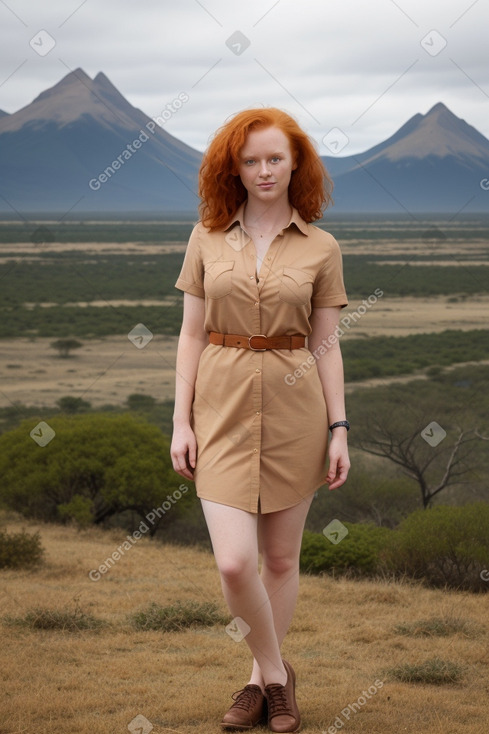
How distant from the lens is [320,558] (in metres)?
7.79

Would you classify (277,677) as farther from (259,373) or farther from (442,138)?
(442,138)

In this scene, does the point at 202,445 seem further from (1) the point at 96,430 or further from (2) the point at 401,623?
(1) the point at 96,430

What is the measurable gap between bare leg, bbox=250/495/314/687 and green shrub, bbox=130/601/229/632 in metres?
2.14

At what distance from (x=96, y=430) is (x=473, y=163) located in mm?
181216

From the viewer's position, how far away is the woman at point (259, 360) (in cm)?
288

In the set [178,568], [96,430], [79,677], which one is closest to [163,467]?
[96,430]

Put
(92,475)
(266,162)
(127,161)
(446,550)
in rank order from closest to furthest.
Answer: (266,162)
(446,550)
(92,475)
(127,161)

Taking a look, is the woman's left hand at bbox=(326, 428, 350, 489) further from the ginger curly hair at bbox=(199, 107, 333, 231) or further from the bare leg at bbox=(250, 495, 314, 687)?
the ginger curly hair at bbox=(199, 107, 333, 231)

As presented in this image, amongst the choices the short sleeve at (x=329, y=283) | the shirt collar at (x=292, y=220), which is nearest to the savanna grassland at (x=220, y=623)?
the short sleeve at (x=329, y=283)

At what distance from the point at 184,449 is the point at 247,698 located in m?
0.84

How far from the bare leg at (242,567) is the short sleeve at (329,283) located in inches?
26.9

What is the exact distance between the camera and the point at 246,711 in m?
3.11

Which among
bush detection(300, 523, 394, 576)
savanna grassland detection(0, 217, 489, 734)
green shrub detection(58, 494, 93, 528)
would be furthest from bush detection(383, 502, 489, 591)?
green shrub detection(58, 494, 93, 528)

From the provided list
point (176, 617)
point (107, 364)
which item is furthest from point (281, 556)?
point (107, 364)
